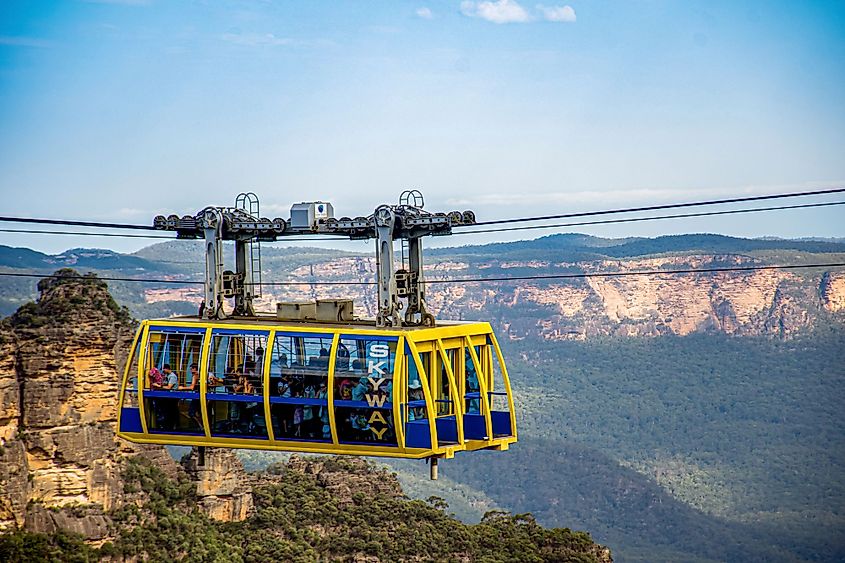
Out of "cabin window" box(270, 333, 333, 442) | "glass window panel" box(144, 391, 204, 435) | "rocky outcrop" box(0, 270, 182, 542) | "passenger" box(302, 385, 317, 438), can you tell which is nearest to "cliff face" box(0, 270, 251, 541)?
"rocky outcrop" box(0, 270, 182, 542)

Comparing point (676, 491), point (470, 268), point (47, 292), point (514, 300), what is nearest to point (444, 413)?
point (47, 292)

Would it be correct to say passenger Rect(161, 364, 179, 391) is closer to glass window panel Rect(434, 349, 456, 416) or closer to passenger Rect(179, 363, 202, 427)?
passenger Rect(179, 363, 202, 427)

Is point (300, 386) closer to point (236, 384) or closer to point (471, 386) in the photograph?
point (236, 384)

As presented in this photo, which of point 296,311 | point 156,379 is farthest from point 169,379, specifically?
point 296,311

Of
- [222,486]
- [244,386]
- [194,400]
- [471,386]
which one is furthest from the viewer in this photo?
[222,486]

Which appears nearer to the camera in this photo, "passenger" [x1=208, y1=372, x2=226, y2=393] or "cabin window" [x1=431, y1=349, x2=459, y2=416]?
"cabin window" [x1=431, y1=349, x2=459, y2=416]

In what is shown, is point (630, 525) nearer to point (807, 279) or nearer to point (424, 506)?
point (807, 279)
